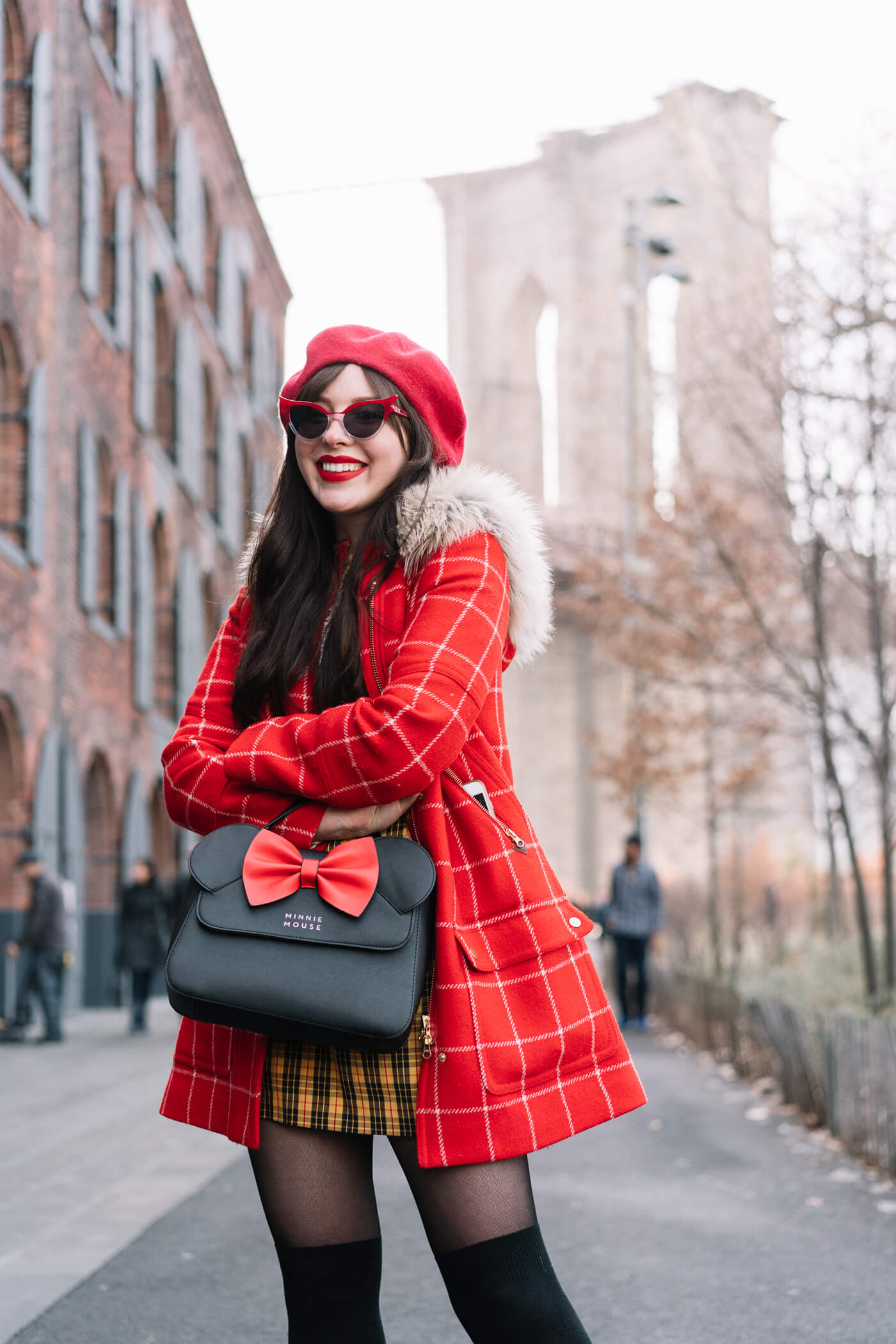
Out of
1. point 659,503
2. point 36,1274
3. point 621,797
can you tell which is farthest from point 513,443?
point 36,1274

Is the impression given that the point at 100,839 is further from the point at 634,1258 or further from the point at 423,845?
the point at 423,845

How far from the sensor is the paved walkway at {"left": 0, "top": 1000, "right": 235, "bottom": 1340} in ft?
16.6

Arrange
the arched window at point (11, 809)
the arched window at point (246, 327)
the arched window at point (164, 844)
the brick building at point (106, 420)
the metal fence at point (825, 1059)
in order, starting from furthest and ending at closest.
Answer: the arched window at point (246, 327) < the arched window at point (164, 844) < the brick building at point (106, 420) < the arched window at point (11, 809) < the metal fence at point (825, 1059)

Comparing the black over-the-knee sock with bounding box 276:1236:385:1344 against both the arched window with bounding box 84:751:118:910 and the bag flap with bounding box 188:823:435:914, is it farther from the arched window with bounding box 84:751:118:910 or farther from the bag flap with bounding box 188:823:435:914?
the arched window with bounding box 84:751:118:910

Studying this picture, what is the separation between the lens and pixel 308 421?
2590 mm

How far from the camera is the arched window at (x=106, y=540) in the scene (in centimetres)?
2009

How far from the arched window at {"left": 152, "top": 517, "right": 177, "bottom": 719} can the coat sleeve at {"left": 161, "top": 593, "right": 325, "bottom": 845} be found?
70.8 feet

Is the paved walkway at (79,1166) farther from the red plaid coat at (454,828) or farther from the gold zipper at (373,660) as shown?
the gold zipper at (373,660)

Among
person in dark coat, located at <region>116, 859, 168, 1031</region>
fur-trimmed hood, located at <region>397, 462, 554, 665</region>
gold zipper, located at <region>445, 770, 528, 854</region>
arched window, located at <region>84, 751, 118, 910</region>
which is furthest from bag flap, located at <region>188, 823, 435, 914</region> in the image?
arched window, located at <region>84, 751, 118, 910</region>

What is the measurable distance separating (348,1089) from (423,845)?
0.34m

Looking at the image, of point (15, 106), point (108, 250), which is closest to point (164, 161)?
point (108, 250)

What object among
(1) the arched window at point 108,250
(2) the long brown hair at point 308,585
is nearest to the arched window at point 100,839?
(1) the arched window at point 108,250

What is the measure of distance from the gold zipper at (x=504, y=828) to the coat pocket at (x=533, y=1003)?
3.5 inches

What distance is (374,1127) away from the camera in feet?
7.50
